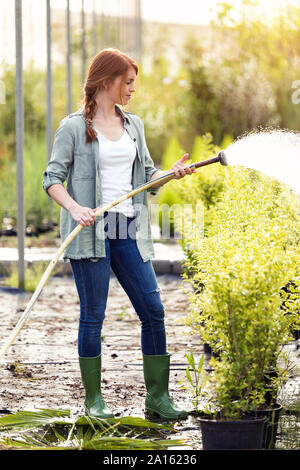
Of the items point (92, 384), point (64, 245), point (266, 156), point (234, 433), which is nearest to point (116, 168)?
point (64, 245)

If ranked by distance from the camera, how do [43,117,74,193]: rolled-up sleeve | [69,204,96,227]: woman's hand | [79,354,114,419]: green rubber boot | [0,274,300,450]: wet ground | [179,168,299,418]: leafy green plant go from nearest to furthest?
[179,168,299,418]: leafy green plant → [69,204,96,227]: woman's hand → [43,117,74,193]: rolled-up sleeve → [79,354,114,419]: green rubber boot → [0,274,300,450]: wet ground

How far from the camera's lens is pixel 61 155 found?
11.7 ft

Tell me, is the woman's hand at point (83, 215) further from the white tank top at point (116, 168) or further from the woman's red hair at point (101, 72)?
the woman's red hair at point (101, 72)

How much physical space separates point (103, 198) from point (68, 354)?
1.60 m

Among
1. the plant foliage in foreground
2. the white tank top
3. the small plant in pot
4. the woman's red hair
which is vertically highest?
the woman's red hair

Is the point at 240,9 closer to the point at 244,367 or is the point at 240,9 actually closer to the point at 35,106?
the point at 35,106

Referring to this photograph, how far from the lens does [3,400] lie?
4.00 meters

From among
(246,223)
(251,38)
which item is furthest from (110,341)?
(251,38)

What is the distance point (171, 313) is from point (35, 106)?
23.5ft

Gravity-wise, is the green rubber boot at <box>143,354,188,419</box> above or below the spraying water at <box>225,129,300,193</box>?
below

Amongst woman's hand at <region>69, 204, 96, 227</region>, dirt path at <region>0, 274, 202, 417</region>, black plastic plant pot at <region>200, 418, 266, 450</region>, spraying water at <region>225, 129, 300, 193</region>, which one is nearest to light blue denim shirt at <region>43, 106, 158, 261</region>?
woman's hand at <region>69, 204, 96, 227</region>

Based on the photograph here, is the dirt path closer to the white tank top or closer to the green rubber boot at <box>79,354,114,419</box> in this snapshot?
the green rubber boot at <box>79,354,114,419</box>

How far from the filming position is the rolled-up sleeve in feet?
11.7

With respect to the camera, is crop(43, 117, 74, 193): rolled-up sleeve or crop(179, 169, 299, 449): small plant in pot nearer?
crop(179, 169, 299, 449): small plant in pot
